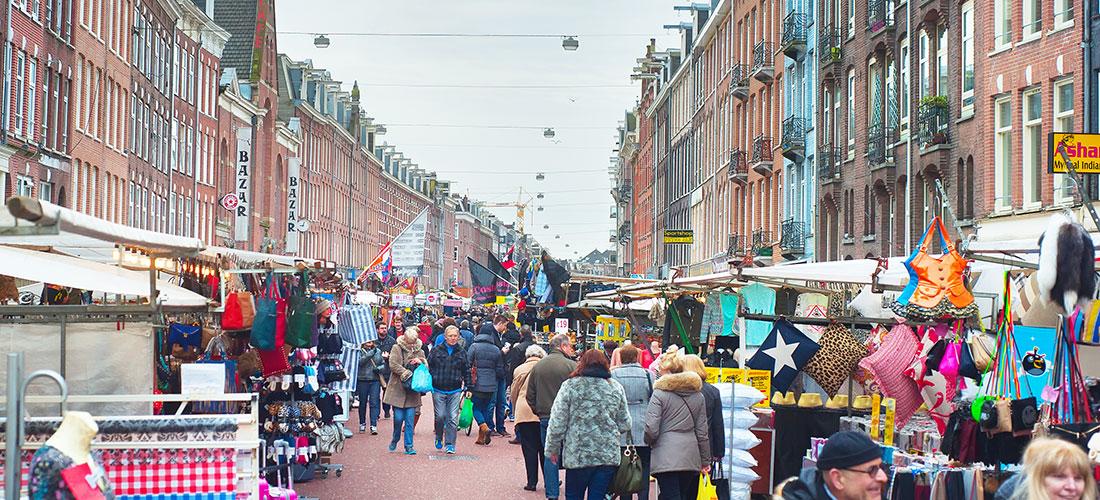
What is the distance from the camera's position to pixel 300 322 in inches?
592

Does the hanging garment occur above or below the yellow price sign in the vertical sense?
above

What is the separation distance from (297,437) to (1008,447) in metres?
7.71

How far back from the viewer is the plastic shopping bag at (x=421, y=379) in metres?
19.1

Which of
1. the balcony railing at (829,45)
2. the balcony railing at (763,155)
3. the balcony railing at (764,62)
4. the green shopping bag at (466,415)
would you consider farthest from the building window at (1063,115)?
the balcony railing at (764,62)

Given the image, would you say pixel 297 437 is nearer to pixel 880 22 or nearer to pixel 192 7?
pixel 880 22

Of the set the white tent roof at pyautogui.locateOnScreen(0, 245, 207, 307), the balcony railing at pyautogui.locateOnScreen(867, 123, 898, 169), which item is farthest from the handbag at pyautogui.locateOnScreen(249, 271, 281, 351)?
the balcony railing at pyautogui.locateOnScreen(867, 123, 898, 169)

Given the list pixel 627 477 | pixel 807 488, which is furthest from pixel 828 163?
pixel 807 488

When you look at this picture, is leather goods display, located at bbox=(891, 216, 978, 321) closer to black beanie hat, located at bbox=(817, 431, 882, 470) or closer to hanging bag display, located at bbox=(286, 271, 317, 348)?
black beanie hat, located at bbox=(817, 431, 882, 470)

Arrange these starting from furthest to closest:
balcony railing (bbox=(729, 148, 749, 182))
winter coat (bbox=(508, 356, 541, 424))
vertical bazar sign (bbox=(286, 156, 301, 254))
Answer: vertical bazar sign (bbox=(286, 156, 301, 254)) < balcony railing (bbox=(729, 148, 749, 182)) < winter coat (bbox=(508, 356, 541, 424))

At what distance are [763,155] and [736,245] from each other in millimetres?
5591

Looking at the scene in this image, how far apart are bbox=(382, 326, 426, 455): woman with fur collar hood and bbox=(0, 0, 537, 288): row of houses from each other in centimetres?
1736

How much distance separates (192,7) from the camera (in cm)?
5591

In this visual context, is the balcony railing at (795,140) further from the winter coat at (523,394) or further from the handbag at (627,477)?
the handbag at (627,477)

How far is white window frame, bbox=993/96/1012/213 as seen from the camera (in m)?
25.6
